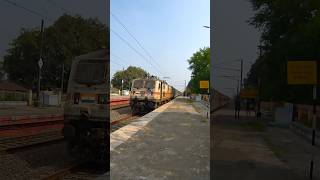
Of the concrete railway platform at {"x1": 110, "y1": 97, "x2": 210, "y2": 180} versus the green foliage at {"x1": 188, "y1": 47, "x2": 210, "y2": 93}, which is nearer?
the concrete railway platform at {"x1": 110, "y1": 97, "x2": 210, "y2": 180}

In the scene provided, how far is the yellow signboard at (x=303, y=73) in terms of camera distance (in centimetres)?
948

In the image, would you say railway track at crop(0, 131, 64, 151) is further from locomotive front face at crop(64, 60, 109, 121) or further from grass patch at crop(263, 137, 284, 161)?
grass patch at crop(263, 137, 284, 161)

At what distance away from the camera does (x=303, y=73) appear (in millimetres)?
9539

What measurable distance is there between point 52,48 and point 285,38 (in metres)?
15.5

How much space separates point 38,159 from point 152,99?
59.8 feet

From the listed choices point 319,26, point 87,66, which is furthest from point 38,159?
point 319,26

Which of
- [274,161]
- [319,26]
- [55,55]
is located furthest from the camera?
[319,26]

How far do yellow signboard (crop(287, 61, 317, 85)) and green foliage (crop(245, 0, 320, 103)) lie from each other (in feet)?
35.5

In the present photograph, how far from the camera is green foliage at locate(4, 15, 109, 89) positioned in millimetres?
Result: 10594

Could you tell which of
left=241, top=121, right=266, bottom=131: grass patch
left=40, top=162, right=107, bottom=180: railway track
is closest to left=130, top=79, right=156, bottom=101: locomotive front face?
left=241, top=121, right=266, bottom=131: grass patch

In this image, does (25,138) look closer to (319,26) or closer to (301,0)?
(319,26)

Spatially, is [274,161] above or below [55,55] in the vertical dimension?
below

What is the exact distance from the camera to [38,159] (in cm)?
1048

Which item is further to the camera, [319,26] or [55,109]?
[319,26]
